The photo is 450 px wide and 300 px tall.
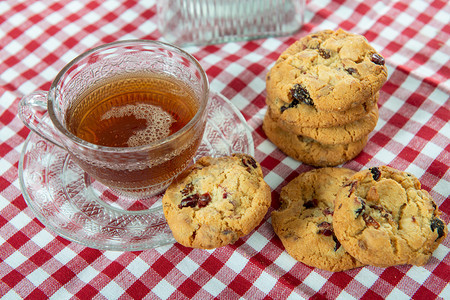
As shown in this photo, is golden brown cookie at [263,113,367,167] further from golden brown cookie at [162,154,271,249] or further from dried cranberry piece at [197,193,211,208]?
dried cranberry piece at [197,193,211,208]

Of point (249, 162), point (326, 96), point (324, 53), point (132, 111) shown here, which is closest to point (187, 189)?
point (249, 162)

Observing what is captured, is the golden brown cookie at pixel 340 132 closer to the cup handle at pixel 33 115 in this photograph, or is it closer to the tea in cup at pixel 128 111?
the tea in cup at pixel 128 111

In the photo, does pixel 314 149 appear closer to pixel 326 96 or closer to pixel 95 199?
pixel 326 96

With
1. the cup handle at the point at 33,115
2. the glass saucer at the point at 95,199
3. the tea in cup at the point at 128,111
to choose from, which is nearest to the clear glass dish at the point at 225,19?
the glass saucer at the point at 95,199

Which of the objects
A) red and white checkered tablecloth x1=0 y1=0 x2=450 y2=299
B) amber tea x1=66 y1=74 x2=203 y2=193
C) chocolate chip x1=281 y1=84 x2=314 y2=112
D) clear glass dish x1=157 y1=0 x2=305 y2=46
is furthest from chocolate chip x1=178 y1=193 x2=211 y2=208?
clear glass dish x1=157 y1=0 x2=305 y2=46

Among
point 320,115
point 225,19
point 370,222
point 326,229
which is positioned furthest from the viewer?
point 225,19

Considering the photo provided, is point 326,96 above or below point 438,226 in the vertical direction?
above
